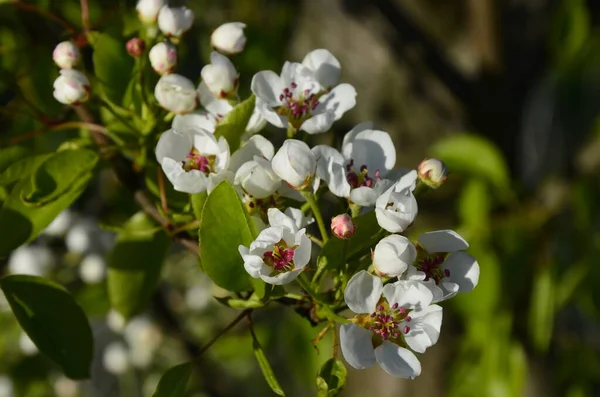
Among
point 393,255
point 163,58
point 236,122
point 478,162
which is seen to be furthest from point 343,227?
point 478,162

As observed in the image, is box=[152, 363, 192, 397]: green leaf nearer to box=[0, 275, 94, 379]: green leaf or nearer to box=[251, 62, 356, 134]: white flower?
box=[0, 275, 94, 379]: green leaf

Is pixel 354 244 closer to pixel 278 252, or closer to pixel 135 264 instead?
pixel 278 252

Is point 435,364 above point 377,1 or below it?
below

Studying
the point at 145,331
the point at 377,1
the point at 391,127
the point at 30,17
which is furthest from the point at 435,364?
the point at 30,17

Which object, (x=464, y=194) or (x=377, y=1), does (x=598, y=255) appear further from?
(x=377, y=1)

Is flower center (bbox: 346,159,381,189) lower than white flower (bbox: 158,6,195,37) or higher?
lower

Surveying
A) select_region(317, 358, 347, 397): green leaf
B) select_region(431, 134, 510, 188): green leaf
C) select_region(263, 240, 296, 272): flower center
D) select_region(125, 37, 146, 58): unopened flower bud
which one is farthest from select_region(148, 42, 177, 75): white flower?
select_region(431, 134, 510, 188): green leaf
